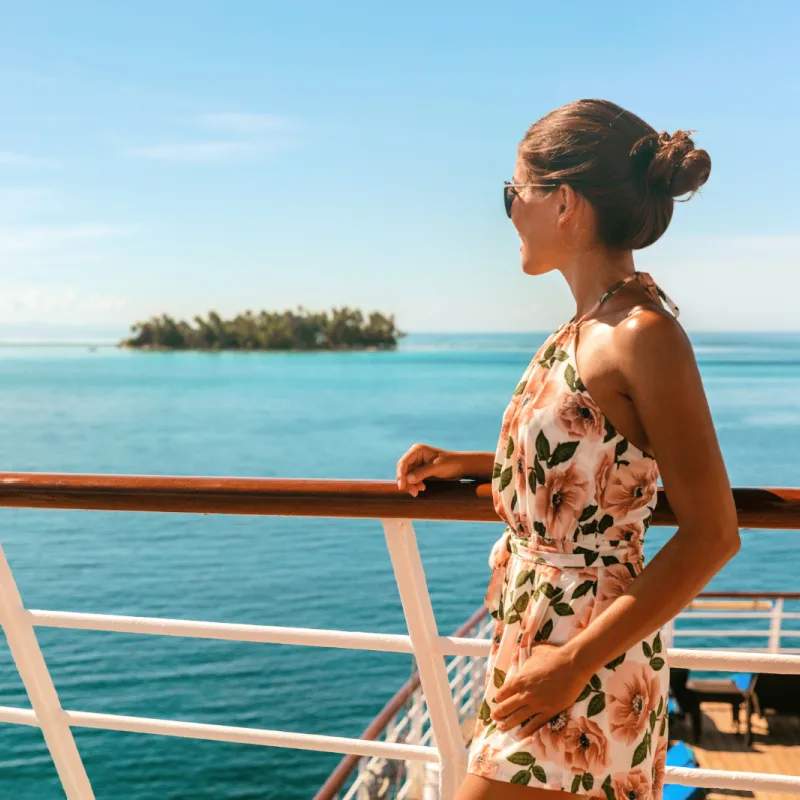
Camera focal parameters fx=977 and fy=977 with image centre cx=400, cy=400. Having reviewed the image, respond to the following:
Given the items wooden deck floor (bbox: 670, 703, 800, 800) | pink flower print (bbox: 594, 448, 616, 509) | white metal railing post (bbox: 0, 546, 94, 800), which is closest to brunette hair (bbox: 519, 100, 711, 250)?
pink flower print (bbox: 594, 448, 616, 509)

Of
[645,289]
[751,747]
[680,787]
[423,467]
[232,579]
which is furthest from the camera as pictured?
[232,579]

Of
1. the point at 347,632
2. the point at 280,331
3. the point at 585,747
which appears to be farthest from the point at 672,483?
the point at 280,331

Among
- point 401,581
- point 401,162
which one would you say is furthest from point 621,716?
point 401,162

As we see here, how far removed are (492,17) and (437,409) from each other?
39.6m

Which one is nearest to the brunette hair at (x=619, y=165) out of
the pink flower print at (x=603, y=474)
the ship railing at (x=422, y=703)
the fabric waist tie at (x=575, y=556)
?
the pink flower print at (x=603, y=474)

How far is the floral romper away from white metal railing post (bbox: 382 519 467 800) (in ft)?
1.11

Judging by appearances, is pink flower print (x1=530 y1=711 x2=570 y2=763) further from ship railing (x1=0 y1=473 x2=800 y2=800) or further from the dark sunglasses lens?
the dark sunglasses lens

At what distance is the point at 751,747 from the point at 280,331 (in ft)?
340

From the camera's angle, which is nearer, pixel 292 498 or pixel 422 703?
pixel 292 498

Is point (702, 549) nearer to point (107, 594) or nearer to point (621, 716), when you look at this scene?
point (621, 716)

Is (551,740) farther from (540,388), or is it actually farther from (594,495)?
(540,388)

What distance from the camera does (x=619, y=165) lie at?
1.09m

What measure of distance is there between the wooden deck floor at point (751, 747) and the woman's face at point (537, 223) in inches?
282

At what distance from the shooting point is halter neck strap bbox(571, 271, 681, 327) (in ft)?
3.65
